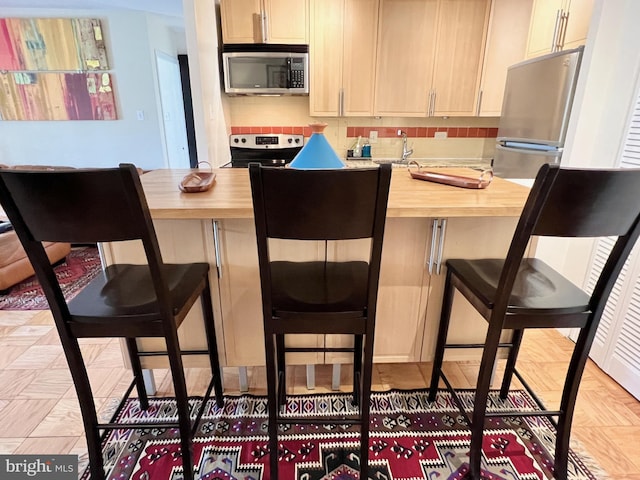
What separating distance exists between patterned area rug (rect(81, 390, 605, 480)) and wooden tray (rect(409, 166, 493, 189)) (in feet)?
3.31

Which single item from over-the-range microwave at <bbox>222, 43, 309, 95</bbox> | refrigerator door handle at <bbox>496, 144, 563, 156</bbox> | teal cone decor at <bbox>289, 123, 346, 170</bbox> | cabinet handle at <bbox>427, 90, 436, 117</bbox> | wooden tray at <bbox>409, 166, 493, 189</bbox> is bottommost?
wooden tray at <bbox>409, 166, 493, 189</bbox>

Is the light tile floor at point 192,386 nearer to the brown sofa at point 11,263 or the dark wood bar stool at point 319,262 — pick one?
the brown sofa at point 11,263

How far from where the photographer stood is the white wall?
14.5 ft

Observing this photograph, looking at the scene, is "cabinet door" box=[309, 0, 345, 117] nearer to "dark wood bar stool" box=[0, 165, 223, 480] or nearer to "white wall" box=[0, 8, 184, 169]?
"dark wood bar stool" box=[0, 165, 223, 480]

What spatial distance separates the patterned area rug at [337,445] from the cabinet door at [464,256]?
0.97ft

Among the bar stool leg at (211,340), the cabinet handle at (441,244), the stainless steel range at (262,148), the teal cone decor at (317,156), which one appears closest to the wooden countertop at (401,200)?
the cabinet handle at (441,244)

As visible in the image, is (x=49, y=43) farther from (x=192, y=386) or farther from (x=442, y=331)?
(x=442, y=331)

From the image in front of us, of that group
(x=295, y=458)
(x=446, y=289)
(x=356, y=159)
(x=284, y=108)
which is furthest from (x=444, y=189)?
(x=284, y=108)

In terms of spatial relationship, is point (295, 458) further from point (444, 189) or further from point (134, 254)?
point (444, 189)

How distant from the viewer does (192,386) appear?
5.85ft

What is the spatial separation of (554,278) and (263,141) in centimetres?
281

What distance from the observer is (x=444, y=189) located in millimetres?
1434

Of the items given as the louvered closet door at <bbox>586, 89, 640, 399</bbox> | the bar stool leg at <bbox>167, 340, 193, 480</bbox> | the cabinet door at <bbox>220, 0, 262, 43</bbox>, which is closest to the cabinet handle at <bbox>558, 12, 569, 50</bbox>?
the louvered closet door at <bbox>586, 89, 640, 399</bbox>

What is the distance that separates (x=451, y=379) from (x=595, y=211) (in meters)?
1.22
